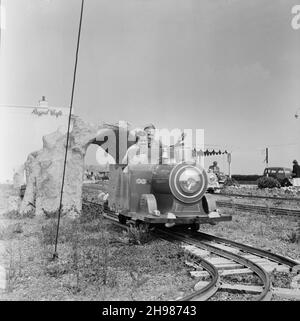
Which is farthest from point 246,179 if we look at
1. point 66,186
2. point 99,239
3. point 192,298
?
point 192,298

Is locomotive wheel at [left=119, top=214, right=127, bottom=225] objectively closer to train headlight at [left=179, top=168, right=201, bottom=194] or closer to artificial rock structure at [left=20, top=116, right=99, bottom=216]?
artificial rock structure at [left=20, top=116, right=99, bottom=216]

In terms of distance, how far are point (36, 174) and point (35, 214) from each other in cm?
125

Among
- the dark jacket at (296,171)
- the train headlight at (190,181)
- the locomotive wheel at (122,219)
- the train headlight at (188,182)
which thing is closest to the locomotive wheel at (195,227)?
the train headlight at (188,182)

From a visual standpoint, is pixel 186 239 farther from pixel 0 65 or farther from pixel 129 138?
pixel 0 65

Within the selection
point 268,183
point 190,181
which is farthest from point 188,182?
point 268,183

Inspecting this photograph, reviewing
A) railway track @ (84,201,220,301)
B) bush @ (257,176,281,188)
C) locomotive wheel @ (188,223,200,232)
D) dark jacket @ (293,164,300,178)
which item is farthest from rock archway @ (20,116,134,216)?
dark jacket @ (293,164,300,178)

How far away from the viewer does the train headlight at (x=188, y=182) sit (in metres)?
7.60

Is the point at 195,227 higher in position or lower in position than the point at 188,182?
lower

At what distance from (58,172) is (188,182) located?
520 centimetres

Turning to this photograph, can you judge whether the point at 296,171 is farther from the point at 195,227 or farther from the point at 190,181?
the point at 190,181

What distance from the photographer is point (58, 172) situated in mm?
11680

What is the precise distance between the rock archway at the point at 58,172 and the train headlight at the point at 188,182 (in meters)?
4.12

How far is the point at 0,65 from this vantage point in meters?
4.26

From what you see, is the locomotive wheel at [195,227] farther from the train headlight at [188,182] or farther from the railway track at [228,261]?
the train headlight at [188,182]
